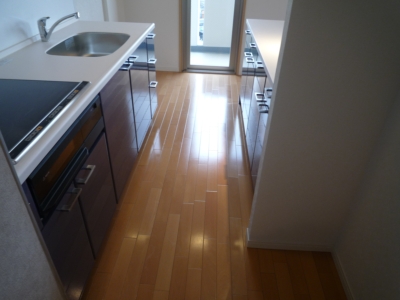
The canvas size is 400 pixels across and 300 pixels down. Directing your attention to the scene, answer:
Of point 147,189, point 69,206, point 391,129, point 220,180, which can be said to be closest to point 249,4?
point 220,180

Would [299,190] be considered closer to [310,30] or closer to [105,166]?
[310,30]

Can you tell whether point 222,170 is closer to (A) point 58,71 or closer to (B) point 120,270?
(B) point 120,270

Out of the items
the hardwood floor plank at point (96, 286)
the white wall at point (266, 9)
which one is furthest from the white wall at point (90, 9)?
the hardwood floor plank at point (96, 286)

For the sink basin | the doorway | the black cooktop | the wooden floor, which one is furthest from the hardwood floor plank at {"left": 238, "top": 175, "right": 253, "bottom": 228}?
the doorway

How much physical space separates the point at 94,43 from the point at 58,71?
3.10 ft

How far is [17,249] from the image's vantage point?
79 centimetres

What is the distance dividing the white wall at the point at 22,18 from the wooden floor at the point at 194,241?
1.18 metres

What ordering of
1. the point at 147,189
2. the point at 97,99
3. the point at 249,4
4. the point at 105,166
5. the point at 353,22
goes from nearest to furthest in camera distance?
the point at 353,22, the point at 97,99, the point at 105,166, the point at 147,189, the point at 249,4

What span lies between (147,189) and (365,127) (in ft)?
4.87

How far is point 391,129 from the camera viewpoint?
1.22m

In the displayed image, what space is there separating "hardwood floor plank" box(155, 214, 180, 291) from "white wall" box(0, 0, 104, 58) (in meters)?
1.45

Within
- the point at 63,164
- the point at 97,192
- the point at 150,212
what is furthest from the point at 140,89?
the point at 63,164

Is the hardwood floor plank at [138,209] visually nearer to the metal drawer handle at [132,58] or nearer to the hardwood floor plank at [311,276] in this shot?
the metal drawer handle at [132,58]

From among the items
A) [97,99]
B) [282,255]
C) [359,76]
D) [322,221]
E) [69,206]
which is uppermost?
[359,76]
